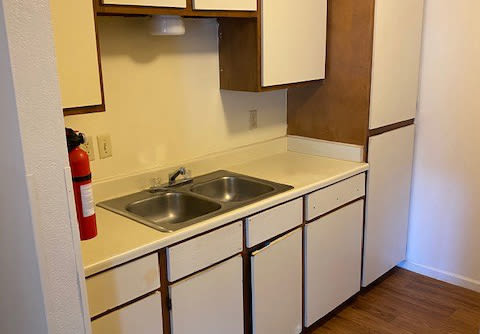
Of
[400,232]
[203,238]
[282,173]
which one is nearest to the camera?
[203,238]

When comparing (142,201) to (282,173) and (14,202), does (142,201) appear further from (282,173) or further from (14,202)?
(14,202)

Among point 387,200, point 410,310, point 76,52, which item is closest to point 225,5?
point 76,52

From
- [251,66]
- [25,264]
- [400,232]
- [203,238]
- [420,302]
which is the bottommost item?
[420,302]

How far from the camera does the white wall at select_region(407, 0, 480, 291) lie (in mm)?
2777

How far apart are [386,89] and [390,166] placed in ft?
1.58

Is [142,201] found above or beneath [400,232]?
above

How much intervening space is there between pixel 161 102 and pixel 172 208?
53 cm

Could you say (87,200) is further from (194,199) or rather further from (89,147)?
(194,199)

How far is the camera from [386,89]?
2.73 metres

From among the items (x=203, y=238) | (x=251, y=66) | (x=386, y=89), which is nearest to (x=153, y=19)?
(x=251, y=66)

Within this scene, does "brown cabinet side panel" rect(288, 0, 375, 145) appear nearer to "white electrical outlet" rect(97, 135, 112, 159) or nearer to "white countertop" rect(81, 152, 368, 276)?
"white countertop" rect(81, 152, 368, 276)

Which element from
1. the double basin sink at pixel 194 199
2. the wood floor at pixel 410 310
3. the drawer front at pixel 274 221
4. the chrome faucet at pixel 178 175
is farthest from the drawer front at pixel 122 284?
the wood floor at pixel 410 310

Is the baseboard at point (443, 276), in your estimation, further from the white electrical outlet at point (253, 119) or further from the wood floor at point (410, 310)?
the white electrical outlet at point (253, 119)

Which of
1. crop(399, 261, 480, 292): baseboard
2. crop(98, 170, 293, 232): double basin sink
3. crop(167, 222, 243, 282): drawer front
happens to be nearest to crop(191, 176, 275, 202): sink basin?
crop(98, 170, 293, 232): double basin sink
